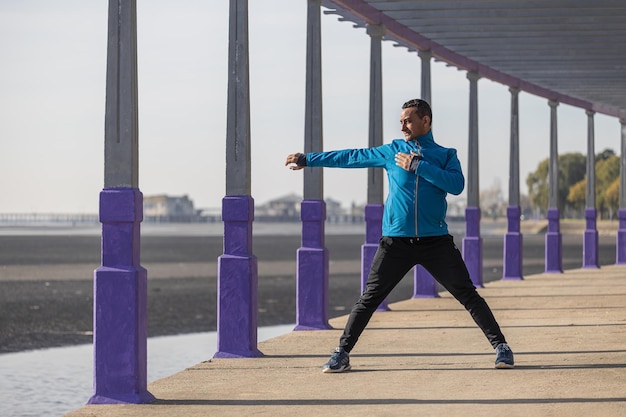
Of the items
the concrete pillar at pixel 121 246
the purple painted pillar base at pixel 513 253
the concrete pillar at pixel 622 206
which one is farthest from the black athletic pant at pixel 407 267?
the concrete pillar at pixel 622 206

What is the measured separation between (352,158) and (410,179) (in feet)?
1.47

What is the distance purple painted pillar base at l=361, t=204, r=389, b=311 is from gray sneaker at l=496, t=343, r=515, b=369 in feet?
21.4

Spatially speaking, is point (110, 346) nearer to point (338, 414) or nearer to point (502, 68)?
point (338, 414)

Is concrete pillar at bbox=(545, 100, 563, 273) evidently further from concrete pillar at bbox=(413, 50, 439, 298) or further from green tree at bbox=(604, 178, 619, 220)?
green tree at bbox=(604, 178, 619, 220)

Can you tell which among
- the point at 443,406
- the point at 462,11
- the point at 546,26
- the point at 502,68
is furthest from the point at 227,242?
the point at 502,68

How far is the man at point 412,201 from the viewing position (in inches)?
396

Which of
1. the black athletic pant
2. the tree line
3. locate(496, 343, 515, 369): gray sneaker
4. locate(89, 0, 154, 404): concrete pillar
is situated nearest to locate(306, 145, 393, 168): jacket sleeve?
the black athletic pant

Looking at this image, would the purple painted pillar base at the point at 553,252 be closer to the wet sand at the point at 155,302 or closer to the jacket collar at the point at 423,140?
the wet sand at the point at 155,302

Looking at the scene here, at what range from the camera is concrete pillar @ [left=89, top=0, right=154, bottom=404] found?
9461 mm

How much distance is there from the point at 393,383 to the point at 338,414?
5.04 feet

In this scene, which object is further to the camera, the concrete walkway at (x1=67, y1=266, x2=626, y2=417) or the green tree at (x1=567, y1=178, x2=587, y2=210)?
the green tree at (x1=567, y1=178, x2=587, y2=210)

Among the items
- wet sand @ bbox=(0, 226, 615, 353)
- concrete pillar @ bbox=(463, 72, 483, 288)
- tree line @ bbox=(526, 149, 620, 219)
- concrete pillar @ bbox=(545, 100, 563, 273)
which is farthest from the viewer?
tree line @ bbox=(526, 149, 620, 219)

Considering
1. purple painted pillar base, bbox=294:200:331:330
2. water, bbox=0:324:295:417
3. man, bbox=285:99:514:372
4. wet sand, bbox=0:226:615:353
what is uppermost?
man, bbox=285:99:514:372

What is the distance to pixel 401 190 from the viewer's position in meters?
10.1
